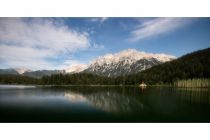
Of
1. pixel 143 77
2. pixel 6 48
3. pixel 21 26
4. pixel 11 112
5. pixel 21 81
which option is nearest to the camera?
pixel 11 112

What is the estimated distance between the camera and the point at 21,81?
218 feet

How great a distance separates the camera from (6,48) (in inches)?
728

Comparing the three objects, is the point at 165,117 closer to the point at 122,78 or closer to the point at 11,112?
the point at 11,112

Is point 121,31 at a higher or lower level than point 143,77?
higher

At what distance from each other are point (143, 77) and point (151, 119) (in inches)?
1932

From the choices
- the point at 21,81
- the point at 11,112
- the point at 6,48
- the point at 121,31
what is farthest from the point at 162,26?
the point at 21,81

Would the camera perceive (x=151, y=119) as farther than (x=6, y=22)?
No

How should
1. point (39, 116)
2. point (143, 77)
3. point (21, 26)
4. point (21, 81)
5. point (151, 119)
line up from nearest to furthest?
point (151, 119), point (39, 116), point (21, 26), point (143, 77), point (21, 81)

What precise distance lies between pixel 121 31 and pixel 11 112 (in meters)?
9.76

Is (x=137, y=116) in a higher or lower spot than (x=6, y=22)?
lower

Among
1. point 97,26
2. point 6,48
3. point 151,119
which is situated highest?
point 97,26
